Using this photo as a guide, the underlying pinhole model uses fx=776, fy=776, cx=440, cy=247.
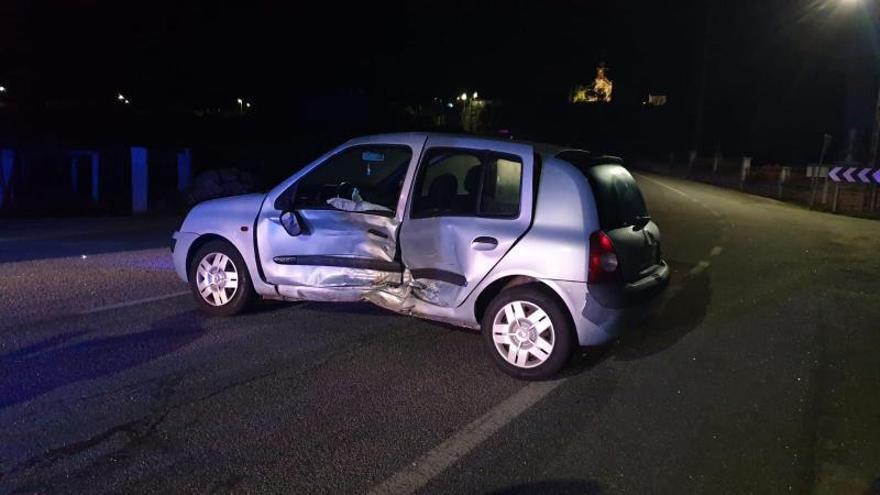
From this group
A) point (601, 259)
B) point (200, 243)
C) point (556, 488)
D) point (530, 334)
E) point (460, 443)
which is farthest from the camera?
point (200, 243)

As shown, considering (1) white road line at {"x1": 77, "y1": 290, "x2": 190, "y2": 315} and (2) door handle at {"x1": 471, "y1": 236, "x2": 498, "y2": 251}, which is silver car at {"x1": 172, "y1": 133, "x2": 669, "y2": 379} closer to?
(2) door handle at {"x1": 471, "y1": 236, "x2": 498, "y2": 251}

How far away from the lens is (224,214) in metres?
6.80

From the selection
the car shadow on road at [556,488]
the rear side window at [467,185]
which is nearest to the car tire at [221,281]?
the rear side window at [467,185]

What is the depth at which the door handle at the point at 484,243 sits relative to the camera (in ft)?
18.7

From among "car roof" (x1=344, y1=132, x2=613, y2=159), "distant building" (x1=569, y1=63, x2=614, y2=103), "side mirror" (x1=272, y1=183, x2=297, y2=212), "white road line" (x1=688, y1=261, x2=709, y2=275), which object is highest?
"distant building" (x1=569, y1=63, x2=614, y2=103)

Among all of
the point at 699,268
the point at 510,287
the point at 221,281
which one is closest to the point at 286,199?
the point at 221,281

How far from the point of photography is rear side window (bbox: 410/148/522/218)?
5809mm

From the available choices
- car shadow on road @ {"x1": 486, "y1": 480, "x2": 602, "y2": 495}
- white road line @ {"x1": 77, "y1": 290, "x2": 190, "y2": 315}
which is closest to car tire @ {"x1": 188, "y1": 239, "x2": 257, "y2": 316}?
white road line @ {"x1": 77, "y1": 290, "x2": 190, "y2": 315}

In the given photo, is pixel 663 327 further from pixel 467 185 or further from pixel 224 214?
pixel 224 214

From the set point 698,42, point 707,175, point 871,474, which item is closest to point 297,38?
point 707,175

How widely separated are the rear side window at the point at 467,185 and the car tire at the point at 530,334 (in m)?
0.64

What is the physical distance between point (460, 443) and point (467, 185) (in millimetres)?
2295

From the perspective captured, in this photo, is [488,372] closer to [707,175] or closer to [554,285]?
[554,285]

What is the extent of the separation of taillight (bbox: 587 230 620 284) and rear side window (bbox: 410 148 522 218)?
2.06 ft
